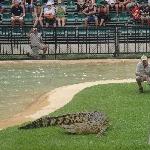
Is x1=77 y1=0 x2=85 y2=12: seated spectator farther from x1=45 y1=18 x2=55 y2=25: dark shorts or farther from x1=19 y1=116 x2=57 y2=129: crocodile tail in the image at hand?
x1=19 y1=116 x2=57 y2=129: crocodile tail

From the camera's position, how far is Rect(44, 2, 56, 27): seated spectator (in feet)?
87.4

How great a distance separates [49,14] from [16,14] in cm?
153

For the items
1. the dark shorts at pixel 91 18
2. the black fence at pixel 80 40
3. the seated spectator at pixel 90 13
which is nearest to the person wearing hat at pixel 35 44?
the black fence at pixel 80 40

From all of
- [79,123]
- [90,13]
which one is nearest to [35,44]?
[90,13]

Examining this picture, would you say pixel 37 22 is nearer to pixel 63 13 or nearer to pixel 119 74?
pixel 63 13

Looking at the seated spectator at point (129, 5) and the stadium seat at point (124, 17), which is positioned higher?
the seated spectator at point (129, 5)

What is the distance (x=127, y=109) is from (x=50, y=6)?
609 inches

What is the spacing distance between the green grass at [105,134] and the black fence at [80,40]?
1058 centimetres

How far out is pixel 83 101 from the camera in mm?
13586

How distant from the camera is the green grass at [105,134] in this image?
8.79 m

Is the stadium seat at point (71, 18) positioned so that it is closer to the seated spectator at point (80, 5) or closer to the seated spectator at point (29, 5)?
the seated spectator at point (80, 5)

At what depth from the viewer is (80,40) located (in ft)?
80.9

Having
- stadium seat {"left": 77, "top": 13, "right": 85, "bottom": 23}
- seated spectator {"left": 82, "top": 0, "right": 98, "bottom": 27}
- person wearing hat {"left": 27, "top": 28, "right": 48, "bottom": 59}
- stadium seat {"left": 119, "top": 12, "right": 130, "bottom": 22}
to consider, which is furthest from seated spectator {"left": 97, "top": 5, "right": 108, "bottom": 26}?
person wearing hat {"left": 27, "top": 28, "right": 48, "bottom": 59}

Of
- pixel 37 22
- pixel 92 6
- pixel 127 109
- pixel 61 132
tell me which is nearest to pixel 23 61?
pixel 37 22
